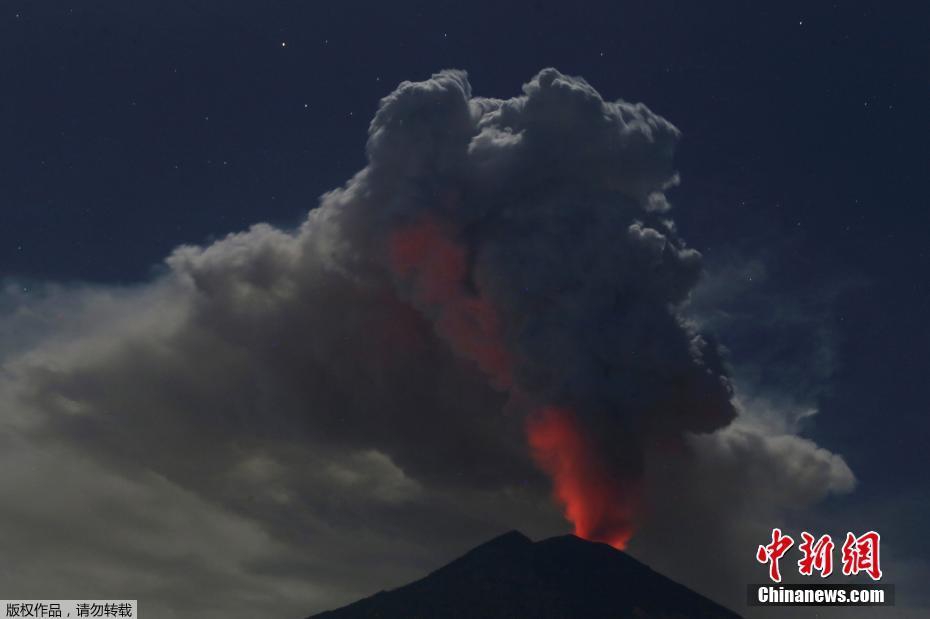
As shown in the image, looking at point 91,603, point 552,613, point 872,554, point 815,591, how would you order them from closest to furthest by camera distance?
point 91,603 → point 872,554 → point 815,591 → point 552,613

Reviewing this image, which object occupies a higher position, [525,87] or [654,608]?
[525,87]

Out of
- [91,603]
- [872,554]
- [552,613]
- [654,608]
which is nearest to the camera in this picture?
[91,603]

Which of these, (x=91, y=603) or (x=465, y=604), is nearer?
(x=91, y=603)

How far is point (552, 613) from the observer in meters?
113

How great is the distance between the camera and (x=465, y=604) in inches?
4545

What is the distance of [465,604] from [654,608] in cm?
2429

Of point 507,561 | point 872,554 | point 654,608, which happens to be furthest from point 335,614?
point 872,554

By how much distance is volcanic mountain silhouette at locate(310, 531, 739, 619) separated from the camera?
114500 mm

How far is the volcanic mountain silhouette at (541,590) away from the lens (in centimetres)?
11450

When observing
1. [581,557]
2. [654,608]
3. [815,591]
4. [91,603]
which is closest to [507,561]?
[581,557]

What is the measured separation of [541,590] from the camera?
118438 mm

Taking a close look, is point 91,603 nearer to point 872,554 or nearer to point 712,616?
point 872,554

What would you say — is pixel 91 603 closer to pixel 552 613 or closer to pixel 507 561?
pixel 552 613

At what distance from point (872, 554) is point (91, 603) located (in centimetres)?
4886
